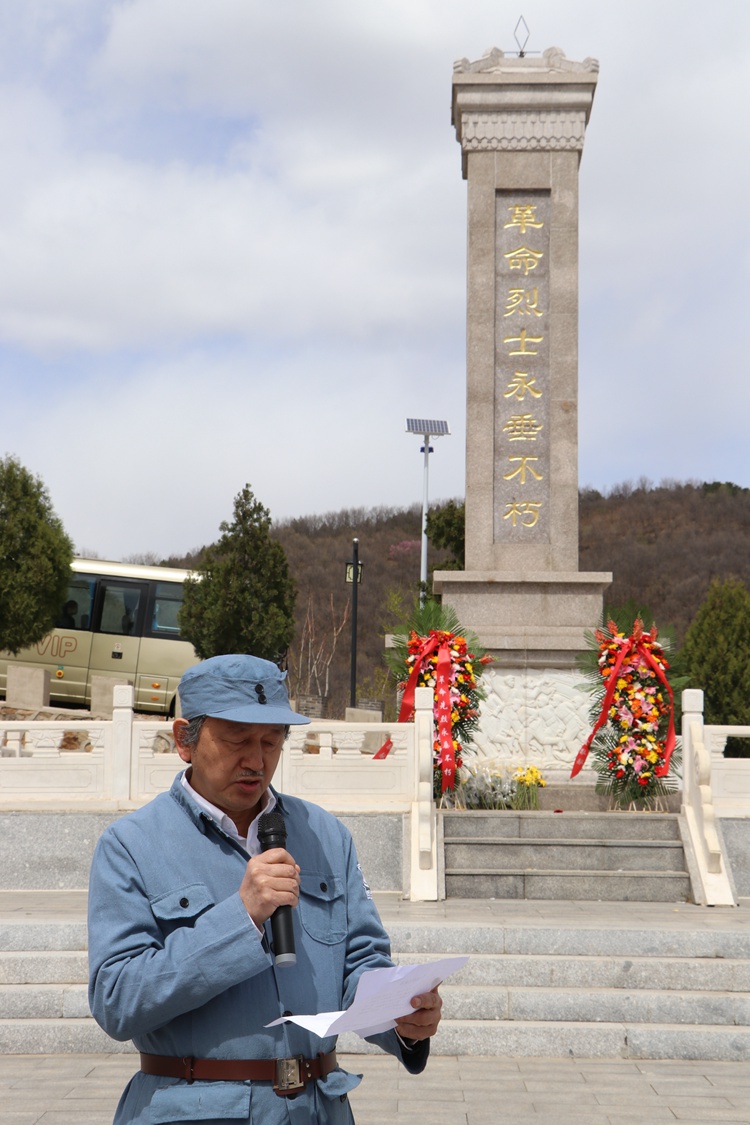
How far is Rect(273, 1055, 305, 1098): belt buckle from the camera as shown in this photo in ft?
6.91

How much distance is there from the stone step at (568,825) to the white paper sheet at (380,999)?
23.1 feet

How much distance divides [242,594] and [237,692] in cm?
2010

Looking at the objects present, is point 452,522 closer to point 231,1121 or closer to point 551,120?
point 551,120

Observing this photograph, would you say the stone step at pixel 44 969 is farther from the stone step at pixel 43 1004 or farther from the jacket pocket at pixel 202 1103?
the jacket pocket at pixel 202 1103

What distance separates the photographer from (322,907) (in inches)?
91.0

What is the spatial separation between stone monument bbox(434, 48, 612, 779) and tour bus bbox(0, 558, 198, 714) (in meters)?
11.4

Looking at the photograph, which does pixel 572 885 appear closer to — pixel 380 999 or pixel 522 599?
pixel 522 599

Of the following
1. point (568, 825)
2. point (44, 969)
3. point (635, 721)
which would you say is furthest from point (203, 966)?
point (635, 721)

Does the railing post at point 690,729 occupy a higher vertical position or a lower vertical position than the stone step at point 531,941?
higher

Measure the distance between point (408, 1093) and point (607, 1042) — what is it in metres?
1.14

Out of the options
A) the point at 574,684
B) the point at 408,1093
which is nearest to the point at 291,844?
the point at 408,1093

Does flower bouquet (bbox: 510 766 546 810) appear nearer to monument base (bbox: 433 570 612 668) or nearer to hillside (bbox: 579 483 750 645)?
monument base (bbox: 433 570 612 668)

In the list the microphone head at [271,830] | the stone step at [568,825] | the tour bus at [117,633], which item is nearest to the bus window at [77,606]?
the tour bus at [117,633]

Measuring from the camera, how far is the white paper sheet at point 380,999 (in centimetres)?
204
